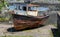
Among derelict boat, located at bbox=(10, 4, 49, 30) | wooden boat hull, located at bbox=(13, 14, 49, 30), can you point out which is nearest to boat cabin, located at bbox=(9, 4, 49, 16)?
derelict boat, located at bbox=(10, 4, 49, 30)

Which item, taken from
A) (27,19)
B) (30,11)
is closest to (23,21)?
(27,19)

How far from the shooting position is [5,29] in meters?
14.3

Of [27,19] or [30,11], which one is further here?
[30,11]

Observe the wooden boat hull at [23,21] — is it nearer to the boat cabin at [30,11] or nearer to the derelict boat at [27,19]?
the derelict boat at [27,19]

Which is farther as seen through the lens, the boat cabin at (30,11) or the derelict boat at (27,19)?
the boat cabin at (30,11)

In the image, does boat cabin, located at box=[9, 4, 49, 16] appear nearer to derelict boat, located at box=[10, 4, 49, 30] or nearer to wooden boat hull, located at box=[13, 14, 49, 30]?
derelict boat, located at box=[10, 4, 49, 30]

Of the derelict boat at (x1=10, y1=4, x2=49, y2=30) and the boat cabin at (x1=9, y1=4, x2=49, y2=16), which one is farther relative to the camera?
the boat cabin at (x1=9, y1=4, x2=49, y2=16)


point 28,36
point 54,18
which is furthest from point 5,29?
point 54,18

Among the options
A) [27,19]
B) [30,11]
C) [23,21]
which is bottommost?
[23,21]

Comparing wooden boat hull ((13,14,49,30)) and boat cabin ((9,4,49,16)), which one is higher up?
boat cabin ((9,4,49,16))

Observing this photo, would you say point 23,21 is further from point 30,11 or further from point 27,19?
point 30,11

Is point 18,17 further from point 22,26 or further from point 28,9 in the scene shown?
point 28,9

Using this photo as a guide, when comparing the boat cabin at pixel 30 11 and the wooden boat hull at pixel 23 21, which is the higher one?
the boat cabin at pixel 30 11

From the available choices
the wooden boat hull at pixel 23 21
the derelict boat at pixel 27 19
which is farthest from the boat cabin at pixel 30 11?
the wooden boat hull at pixel 23 21
